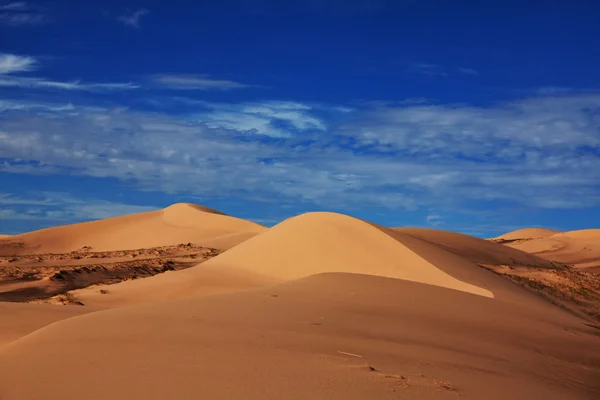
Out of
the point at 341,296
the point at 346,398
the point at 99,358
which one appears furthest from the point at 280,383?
the point at 341,296

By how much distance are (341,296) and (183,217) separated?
45119mm

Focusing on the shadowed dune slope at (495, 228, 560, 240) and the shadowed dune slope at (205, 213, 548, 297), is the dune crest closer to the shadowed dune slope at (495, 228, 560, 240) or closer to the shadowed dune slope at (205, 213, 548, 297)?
the shadowed dune slope at (205, 213, 548, 297)

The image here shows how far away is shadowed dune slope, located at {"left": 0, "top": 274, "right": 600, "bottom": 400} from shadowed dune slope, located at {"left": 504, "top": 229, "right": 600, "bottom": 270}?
35924 millimetres

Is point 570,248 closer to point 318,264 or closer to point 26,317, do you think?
point 318,264

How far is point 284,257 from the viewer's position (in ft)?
61.3

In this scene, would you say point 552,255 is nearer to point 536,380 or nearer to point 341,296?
point 341,296

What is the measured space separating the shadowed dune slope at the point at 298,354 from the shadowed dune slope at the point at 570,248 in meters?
35.9

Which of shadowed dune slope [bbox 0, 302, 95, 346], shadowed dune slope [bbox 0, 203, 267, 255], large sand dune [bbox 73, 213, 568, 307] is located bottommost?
shadowed dune slope [bbox 0, 302, 95, 346]

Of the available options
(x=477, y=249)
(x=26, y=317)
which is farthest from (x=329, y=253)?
(x=477, y=249)

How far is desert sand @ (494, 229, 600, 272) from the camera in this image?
147ft

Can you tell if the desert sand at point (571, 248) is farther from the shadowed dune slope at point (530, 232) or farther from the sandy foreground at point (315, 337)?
the sandy foreground at point (315, 337)

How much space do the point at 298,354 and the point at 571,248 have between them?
4931 cm

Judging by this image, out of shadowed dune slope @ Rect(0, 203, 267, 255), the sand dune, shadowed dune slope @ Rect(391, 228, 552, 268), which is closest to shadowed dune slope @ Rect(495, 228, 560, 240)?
shadowed dune slope @ Rect(0, 203, 267, 255)

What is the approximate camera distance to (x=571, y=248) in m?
50.0
